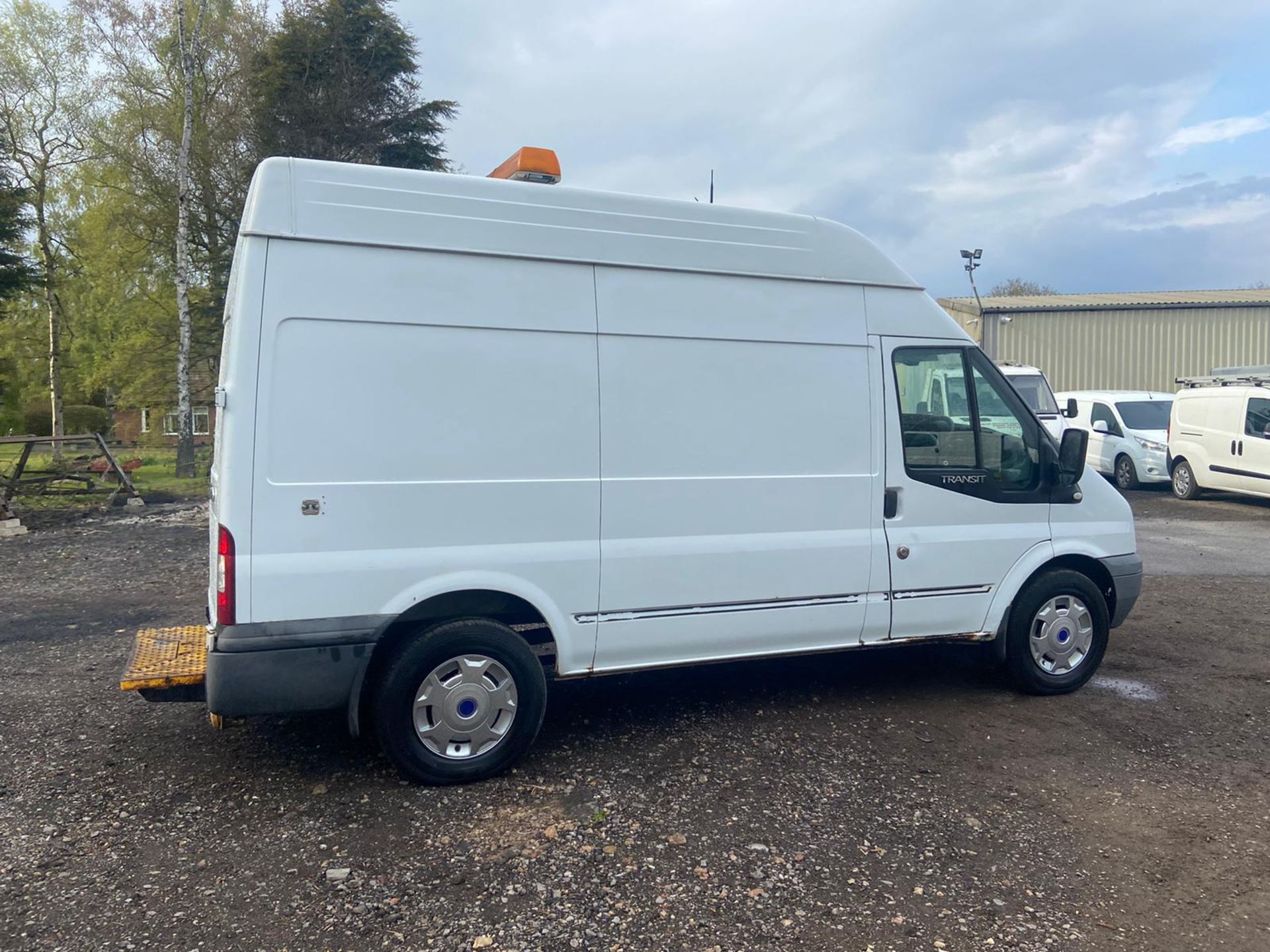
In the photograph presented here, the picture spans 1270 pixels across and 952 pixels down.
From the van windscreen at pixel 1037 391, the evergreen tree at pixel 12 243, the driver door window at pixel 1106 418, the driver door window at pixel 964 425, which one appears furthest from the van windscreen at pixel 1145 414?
the evergreen tree at pixel 12 243

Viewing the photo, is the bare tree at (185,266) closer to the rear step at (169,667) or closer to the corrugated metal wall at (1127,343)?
the rear step at (169,667)

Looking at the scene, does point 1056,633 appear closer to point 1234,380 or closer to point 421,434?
point 421,434

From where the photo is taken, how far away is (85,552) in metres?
10.8

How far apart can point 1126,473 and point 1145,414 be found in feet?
4.00

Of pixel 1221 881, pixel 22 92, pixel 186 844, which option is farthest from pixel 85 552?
pixel 22 92

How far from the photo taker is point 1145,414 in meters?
17.9

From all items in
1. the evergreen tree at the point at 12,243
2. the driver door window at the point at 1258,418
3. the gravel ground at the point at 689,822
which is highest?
the evergreen tree at the point at 12,243

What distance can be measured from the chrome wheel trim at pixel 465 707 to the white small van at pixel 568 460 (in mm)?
12

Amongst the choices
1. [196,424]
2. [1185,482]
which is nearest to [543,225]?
[1185,482]

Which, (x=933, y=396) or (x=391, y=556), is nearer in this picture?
(x=391, y=556)

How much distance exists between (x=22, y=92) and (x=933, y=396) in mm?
29322

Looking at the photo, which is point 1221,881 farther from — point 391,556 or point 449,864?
point 391,556

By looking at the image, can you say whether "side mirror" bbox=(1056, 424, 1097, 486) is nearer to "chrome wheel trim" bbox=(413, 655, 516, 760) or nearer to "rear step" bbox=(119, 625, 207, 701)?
"chrome wheel trim" bbox=(413, 655, 516, 760)

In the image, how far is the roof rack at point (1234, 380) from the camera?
15.3 meters
